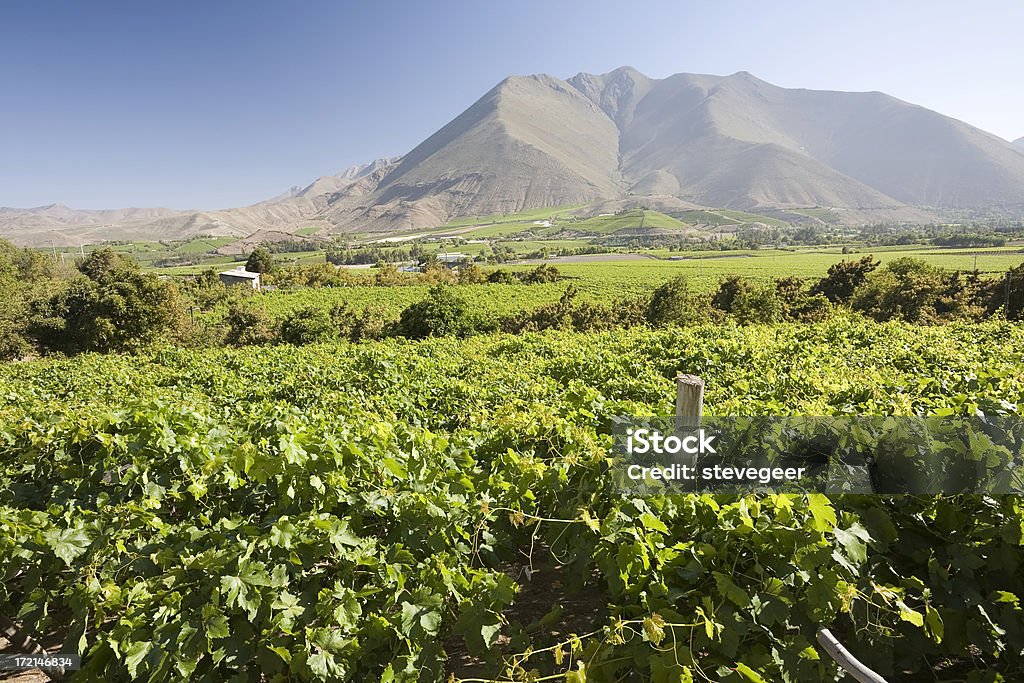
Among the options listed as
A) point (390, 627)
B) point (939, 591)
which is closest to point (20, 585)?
point (390, 627)

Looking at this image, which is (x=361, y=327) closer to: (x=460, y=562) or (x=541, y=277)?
(x=541, y=277)

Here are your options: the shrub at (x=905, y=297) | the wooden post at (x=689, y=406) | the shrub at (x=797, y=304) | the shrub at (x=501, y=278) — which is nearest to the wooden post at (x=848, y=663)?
the wooden post at (x=689, y=406)

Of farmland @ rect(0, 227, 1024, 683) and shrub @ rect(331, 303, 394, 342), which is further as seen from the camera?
shrub @ rect(331, 303, 394, 342)

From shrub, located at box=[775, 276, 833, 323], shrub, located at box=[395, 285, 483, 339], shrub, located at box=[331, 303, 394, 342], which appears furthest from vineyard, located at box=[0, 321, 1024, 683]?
shrub, located at box=[775, 276, 833, 323]

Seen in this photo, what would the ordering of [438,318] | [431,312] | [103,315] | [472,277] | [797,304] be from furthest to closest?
[472,277] < [797,304] < [431,312] < [438,318] < [103,315]

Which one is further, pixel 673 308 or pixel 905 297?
pixel 673 308

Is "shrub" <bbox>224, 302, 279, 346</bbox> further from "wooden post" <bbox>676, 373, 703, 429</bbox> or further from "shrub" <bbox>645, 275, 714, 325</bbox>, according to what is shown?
"wooden post" <bbox>676, 373, 703, 429</bbox>

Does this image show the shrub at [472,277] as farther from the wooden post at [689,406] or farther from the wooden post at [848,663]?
the wooden post at [848,663]

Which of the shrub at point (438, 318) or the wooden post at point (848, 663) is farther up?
the wooden post at point (848, 663)

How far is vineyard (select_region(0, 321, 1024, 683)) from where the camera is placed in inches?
86.1

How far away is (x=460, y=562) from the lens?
2.71m

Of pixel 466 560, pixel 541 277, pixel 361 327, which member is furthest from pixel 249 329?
pixel 466 560

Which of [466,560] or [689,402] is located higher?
[689,402]

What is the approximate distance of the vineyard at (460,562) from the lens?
2.19 metres
